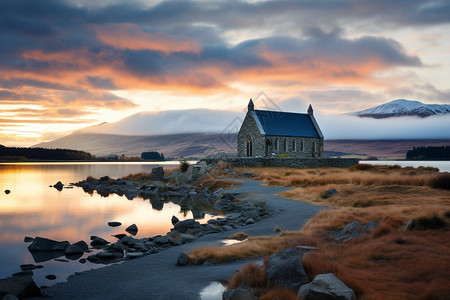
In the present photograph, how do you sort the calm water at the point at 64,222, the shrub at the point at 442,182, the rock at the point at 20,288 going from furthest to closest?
the shrub at the point at 442,182 < the calm water at the point at 64,222 < the rock at the point at 20,288

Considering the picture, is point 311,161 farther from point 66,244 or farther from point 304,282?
point 304,282

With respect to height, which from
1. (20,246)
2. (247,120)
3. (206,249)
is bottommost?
(20,246)

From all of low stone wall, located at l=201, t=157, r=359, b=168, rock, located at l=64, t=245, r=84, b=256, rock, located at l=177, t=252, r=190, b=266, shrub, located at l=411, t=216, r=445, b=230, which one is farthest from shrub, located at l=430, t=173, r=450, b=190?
low stone wall, located at l=201, t=157, r=359, b=168

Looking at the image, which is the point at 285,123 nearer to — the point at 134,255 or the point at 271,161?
the point at 271,161

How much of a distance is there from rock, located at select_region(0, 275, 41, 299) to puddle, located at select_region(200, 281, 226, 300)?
15.4 feet

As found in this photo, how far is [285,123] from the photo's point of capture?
65.4m

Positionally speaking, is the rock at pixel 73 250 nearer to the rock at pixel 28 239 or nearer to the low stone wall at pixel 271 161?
the rock at pixel 28 239

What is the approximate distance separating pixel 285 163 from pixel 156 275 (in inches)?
1761

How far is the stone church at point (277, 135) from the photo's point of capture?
200 ft

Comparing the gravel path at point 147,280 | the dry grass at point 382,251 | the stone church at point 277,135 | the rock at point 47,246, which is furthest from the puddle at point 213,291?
the stone church at point 277,135

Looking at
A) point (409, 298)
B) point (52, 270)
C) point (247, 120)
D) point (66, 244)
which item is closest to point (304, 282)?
point (409, 298)

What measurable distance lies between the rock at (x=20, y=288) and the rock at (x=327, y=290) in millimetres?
7246

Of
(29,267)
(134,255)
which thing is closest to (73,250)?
(29,267)

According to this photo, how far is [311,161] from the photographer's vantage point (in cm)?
5569
